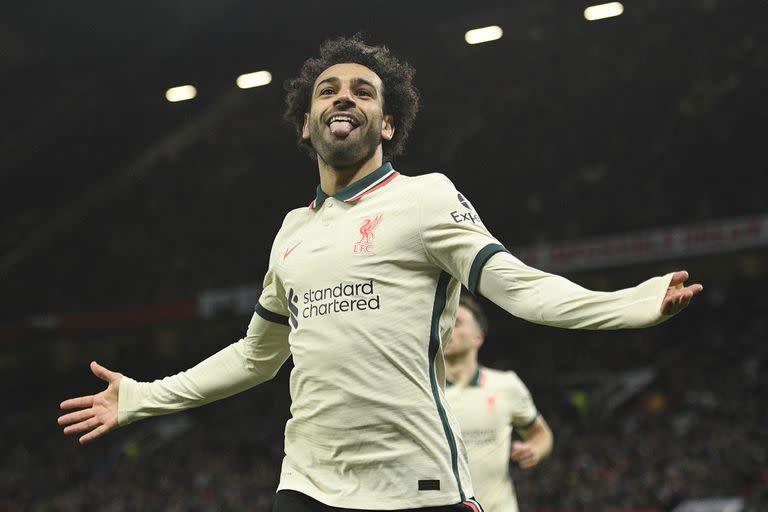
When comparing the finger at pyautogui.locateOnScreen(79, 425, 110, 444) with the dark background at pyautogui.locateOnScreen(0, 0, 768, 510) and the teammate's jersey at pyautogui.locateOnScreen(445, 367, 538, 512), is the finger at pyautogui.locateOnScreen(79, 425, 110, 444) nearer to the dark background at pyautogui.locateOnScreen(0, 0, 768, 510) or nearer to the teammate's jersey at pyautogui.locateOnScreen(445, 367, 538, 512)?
the teammate's jersey at pyautogui.locateOnScreen(445, 367, 538, 512)

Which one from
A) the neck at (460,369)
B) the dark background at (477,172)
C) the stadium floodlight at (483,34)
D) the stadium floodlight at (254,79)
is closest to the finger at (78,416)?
the neck at (460,369)

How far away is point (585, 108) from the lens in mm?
17141

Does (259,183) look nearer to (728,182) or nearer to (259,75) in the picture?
(259,75)

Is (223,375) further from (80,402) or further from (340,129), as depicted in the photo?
(340,129)

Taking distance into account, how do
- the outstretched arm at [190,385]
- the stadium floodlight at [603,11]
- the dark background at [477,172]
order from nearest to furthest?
the outstretched arm at [190,385], the stadium floodlight at [603,11], the dark background at [477,172]

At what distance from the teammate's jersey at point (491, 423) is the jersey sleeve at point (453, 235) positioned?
3.08 meters

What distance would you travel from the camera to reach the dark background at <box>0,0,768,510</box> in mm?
15508

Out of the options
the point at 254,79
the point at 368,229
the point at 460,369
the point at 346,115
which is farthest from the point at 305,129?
the point at 254,79

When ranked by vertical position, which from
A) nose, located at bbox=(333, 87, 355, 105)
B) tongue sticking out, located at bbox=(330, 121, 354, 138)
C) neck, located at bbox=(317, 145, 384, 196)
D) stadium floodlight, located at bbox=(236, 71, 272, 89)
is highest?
stadium floodlight, located at bbox=(236, 71, 272, 89)

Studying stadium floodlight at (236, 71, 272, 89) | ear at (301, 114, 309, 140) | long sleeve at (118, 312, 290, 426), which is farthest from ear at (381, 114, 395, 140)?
stadium floodlight at (236, 71, 272, 89)

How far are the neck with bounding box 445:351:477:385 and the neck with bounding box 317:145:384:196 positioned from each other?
128 inches

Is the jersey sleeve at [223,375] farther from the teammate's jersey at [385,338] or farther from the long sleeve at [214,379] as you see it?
the teammate's jersey at [385,338]

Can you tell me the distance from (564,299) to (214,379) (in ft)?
4.48

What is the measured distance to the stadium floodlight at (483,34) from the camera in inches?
634
